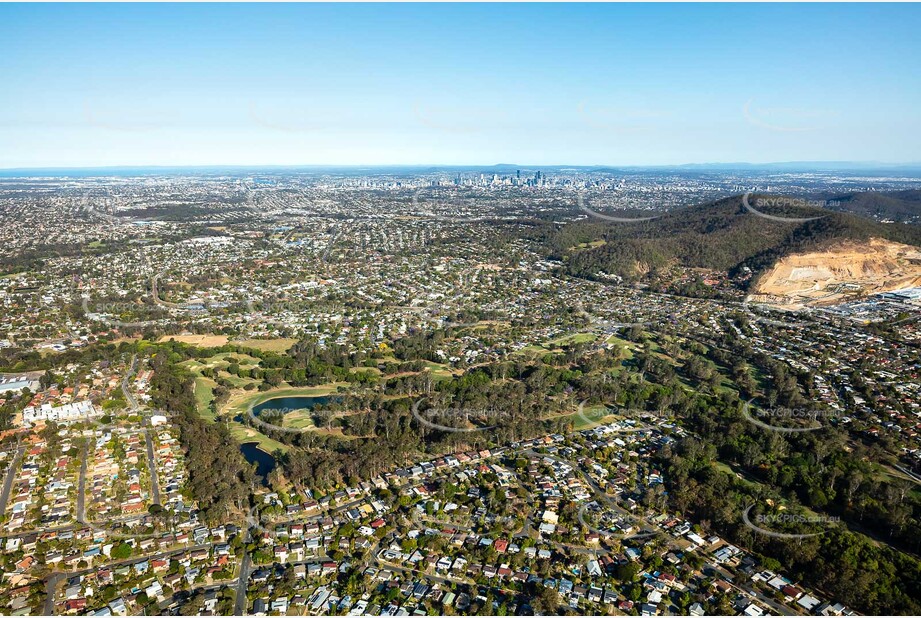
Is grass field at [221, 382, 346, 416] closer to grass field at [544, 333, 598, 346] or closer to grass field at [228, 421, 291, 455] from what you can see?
grass field at [228, 421, 291, 455]

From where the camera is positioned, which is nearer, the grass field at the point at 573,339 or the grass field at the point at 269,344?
the grass field at the point at 269,344

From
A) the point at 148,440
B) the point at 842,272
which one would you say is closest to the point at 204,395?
the point at 148,440

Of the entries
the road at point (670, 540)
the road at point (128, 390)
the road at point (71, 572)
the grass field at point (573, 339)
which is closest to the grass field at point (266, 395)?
the road at point (128, 390)

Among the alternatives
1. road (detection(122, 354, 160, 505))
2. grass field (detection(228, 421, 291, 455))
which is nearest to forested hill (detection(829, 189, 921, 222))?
grass field (detection(228, 421, 291, 455))

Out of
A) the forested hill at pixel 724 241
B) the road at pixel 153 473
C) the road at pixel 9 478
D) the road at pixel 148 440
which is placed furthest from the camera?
the forested hill at pixel 724 241

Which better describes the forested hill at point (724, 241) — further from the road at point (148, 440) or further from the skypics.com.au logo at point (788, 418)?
the road at point (148, 440)

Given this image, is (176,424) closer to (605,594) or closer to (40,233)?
(605,594)

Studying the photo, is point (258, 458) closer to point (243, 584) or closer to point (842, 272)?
point (243, 584)
